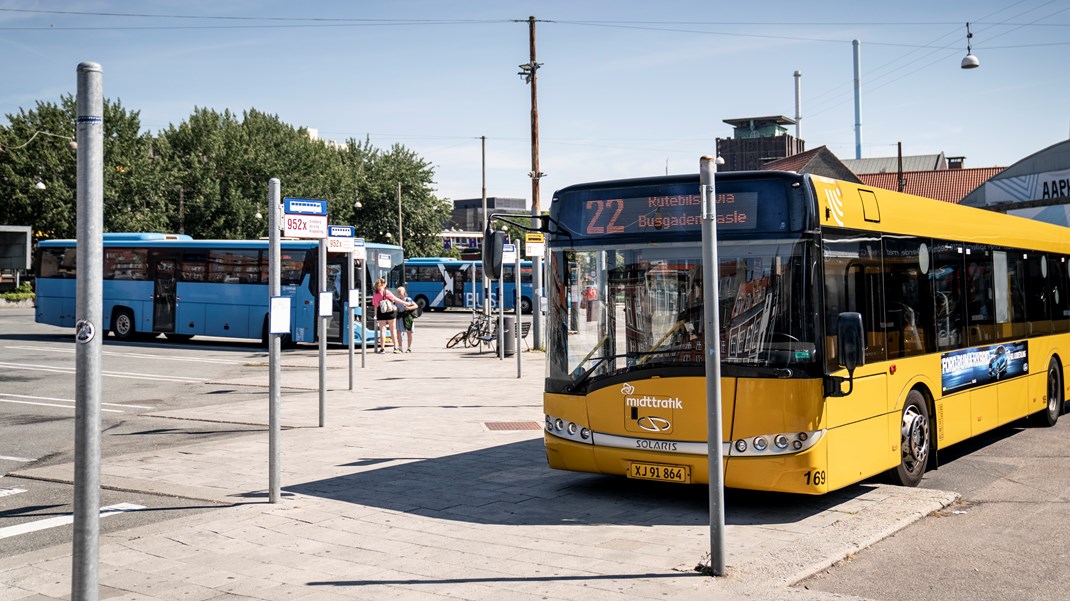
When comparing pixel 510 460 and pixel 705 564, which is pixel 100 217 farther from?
pixel 510 460

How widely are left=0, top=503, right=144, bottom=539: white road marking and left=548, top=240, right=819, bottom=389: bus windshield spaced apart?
382 centimetres

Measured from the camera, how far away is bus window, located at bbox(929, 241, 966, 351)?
1049 centimetres

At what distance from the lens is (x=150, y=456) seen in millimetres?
11883

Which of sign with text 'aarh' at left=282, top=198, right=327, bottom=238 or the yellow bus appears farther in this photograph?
sign with text 'aarh' at left=282, top=198, right=327, bottom=238

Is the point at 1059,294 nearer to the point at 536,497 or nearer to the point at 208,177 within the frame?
the point at 536,497

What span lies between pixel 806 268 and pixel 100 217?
18.1 feet

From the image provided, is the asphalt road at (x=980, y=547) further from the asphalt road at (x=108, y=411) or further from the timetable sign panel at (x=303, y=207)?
the timetable sign panel at (x=303, y=207)

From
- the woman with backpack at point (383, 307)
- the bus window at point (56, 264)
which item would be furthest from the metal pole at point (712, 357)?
the bus window at point (56, 264)

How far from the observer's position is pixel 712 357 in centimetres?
649

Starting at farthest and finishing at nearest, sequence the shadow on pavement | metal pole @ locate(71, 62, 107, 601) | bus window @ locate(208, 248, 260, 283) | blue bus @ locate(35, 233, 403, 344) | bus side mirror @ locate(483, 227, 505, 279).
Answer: bus window @ locate(208, 248, 260, 283)
blue bus @ locate(35, 233, 403, 344)
bus side mirror @ locate(483, 227, 505, 279)
the shadow on pavement
metal pole @ locate(71, 62, 107, 601)

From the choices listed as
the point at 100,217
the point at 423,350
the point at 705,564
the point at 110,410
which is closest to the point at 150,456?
the point at 110,410

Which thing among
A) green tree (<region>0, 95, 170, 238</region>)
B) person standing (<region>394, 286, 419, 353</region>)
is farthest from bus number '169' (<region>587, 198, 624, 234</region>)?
green tree (<region>0, 95, 170, 238</region>)

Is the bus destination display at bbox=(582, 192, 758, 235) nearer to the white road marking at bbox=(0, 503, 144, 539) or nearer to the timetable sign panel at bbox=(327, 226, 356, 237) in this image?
the white road marking at bbox=(0, 503, 144, 539)

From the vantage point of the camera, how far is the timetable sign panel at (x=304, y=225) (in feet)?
36.3
